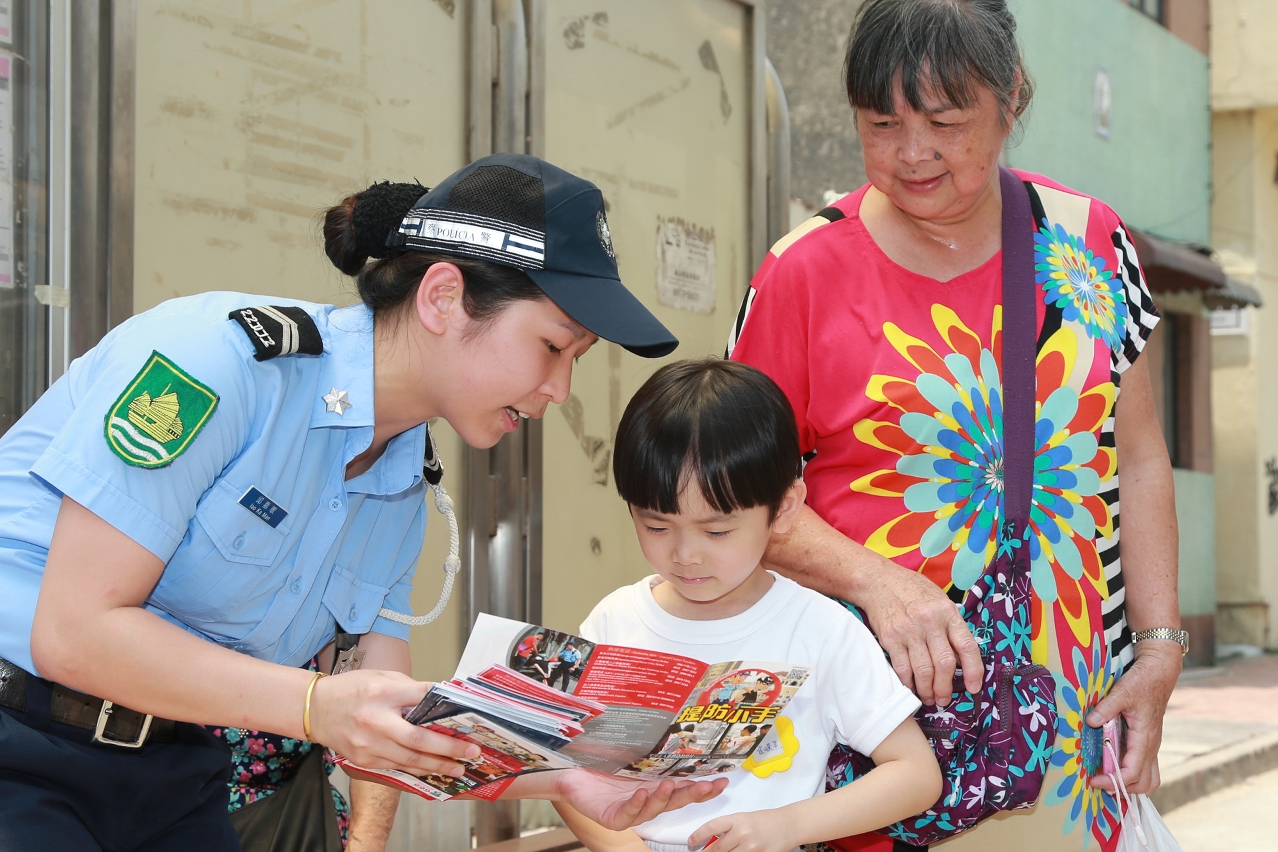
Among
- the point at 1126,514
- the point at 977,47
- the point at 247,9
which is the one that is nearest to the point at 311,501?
the point at 977,47

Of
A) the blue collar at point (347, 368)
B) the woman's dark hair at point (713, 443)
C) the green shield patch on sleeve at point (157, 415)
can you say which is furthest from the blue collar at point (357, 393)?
the woman's dark hair at point (713, 443)

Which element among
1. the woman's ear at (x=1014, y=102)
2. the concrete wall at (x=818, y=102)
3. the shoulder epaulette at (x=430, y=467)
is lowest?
A: the shoulder epaulette at (x=430, y=467)

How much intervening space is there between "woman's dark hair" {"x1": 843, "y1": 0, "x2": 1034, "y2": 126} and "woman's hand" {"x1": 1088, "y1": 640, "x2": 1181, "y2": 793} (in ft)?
3.13

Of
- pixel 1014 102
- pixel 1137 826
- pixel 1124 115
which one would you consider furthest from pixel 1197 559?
pixel 1014 102

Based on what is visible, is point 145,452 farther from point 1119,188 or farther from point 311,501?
point 1119,188

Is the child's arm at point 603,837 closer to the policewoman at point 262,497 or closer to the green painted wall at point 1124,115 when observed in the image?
the policewoman at point 262,497

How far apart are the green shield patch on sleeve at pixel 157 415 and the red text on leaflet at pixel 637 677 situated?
0.55m

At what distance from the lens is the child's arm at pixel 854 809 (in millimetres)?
1737

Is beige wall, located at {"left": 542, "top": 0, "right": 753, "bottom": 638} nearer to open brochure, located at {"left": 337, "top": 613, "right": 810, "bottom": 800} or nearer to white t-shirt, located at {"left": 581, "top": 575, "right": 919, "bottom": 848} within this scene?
white t-shirt, located at {"left": 581, "top": 575, "right": 919, "bottom": 848}

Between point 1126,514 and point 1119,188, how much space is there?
8.94 m

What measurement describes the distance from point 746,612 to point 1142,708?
70 cm

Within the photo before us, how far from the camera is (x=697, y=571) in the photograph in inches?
75.3

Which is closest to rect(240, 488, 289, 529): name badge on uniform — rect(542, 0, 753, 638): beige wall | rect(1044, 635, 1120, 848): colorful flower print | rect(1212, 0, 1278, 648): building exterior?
rect(1044, 635, 1120, 848): colorful flower print

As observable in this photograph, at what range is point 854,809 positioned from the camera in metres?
1.78
